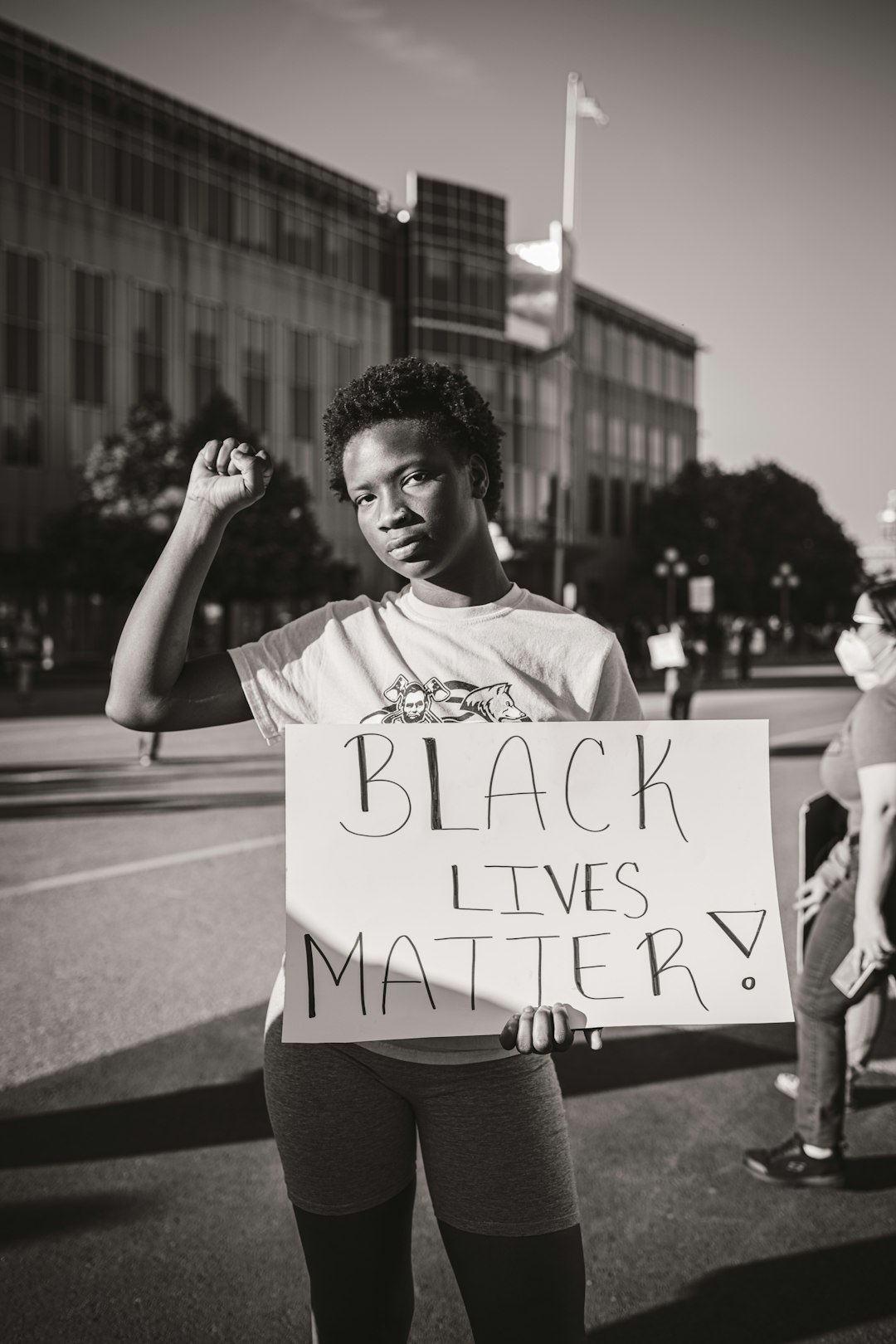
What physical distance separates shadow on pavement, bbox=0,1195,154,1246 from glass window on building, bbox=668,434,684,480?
6769 cm

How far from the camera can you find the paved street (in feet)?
9.46

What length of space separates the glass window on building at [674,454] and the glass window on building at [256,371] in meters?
30.8

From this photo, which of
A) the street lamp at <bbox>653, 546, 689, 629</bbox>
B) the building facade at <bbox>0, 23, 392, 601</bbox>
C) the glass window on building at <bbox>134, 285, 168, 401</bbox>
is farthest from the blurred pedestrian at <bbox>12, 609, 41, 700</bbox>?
the street lamp at <bbox>653, 546, 689, 629</bbox>

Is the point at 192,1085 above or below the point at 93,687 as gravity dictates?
below

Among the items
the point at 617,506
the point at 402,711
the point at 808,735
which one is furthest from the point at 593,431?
the point at 402,711

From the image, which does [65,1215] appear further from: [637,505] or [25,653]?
[637,505]

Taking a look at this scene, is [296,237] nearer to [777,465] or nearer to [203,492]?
[777,465]

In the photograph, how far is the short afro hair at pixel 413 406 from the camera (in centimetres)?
197

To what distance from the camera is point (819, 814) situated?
12.1ft

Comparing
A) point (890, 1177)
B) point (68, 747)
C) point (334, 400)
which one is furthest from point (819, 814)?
point (68, 747)

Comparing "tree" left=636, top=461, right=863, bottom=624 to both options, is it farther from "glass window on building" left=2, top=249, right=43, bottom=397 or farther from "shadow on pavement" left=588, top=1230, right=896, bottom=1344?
"shadow on pavement" left=588, top=1230, right=896, bottom=1344

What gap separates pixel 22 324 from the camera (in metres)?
37.1

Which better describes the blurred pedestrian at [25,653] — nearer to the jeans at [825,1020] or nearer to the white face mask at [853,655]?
the white face mask at [853,655]

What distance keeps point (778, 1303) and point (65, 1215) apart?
190cm
